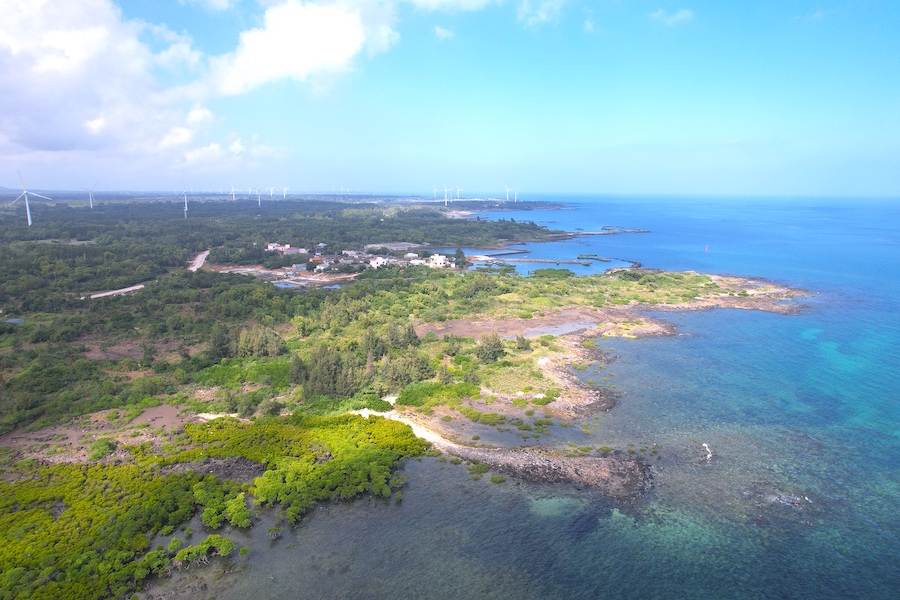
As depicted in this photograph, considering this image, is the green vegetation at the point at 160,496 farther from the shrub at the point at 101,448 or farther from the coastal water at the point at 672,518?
the coastal water at the point at 672,518

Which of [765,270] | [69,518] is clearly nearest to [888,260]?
[765,270]

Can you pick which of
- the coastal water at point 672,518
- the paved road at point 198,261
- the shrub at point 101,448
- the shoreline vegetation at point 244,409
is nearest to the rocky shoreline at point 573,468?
the shoreline vegetation at point 244,409

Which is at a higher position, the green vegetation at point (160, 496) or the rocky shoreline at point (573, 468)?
the green vegetation at point (160, 496)

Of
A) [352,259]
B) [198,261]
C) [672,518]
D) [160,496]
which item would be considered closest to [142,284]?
[198,261]

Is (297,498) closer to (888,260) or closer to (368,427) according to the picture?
(368,427)

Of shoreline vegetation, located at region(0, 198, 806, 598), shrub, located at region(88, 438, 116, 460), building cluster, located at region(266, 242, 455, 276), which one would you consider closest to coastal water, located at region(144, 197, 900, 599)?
shoreline vegetation, located at region(0, 198, 806, 598)

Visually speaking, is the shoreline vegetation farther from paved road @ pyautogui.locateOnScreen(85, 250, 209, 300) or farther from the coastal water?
paved road @ pyautogui.locateOnScreen(85, 250, 209, 300)
